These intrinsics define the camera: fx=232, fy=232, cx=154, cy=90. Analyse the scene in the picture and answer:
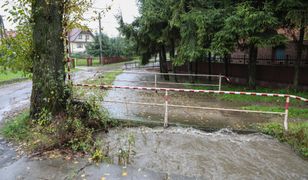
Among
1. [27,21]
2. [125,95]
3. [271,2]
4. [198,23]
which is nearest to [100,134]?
[27,21]

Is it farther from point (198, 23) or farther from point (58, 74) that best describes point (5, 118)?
point (198, 23)

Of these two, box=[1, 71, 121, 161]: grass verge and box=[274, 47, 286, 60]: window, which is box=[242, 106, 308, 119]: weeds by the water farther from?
box=[274, 47, 286, 60]: window

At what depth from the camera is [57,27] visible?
549 cm

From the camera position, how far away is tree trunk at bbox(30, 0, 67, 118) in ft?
17.5

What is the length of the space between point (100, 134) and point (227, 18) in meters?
6.77

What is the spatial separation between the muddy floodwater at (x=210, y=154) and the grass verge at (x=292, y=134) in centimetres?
17

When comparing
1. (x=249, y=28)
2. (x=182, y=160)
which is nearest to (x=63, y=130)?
(x=182, y=160)

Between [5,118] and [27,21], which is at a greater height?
[27,21]

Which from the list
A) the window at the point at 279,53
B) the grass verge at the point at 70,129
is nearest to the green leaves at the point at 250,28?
the grass verge at the point at 70,129

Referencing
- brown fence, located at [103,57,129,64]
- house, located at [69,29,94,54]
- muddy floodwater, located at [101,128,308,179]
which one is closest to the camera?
muddy floodwater, located at [101,128,308,179]

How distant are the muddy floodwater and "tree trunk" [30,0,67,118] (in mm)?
1596

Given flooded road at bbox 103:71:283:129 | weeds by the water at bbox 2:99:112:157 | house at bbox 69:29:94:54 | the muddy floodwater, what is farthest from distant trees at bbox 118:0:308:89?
house at bbox 69:29:94:54

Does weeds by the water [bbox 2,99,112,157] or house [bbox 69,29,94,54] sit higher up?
house [bbox 69,29,94,54]

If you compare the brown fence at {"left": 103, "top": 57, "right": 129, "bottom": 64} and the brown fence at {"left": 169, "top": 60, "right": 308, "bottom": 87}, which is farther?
the brown fence at {"left": 103, "top": 57, "right": 129, "bottom": 64}
